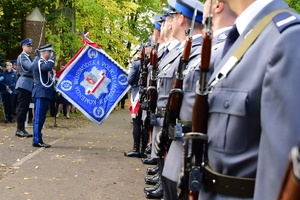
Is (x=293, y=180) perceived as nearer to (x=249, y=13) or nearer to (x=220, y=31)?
(x=249, y=13)

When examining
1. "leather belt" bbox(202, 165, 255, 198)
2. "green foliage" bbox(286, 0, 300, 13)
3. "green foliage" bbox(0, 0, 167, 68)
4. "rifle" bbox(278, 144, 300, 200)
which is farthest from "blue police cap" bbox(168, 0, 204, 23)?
"green foliage" bbox(0, 0, 167, 68)

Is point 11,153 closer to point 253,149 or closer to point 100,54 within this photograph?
point 100,54

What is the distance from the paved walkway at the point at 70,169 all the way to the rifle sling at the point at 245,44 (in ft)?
15.4

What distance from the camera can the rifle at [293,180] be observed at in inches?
45.2

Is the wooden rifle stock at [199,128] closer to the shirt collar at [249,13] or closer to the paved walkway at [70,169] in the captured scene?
the shirt collar at [249,13]

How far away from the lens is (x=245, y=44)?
6.70 ft

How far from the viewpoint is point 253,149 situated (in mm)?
1952

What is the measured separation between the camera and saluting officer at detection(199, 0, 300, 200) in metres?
1.66

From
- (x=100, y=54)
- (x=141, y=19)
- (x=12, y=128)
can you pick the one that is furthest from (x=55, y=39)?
(x=141, y=19)

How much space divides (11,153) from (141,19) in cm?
2879

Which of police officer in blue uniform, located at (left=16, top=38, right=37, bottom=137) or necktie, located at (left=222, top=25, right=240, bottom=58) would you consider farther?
police officer in blue uniform, located at (left=16, top=38, right=37, bottom=137)

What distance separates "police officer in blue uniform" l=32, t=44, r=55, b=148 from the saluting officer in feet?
28.7

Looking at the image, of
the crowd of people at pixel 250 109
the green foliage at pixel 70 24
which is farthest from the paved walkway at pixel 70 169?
the green foliage at pixel 70 24

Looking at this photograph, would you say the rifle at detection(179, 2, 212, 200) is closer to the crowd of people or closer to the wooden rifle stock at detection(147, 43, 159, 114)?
the crowd of people
